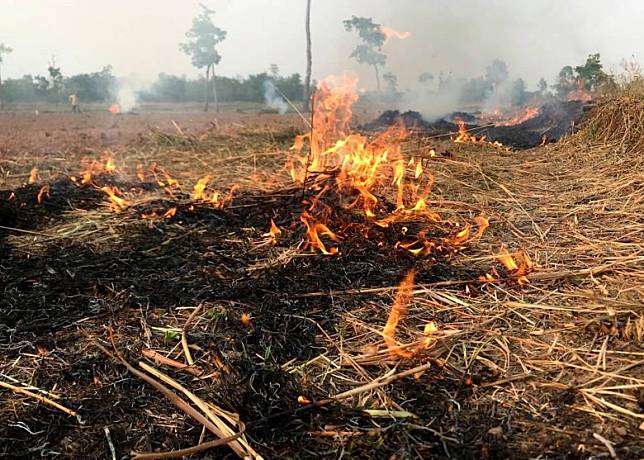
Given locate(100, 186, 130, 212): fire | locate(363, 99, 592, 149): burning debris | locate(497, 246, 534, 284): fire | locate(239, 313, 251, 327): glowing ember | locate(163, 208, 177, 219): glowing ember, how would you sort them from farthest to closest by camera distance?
locate(363, 99, 592, 149): burning debris < locate(100, 186, 130, 212): fire < locate(163, 208, 177, 219): glowing ember < locate(497, 246, 534, 284): fire < locate(239, 313, 251, 327): glowing ember

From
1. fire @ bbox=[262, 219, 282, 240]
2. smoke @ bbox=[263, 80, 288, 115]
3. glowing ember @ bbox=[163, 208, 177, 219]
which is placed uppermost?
smoke @ bbox=[263, 80, 288, 115]

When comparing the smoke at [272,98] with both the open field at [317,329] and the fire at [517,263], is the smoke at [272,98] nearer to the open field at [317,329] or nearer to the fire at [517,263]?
the open field at [317,329]

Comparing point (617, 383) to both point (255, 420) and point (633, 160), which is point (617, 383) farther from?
point (633, 160)

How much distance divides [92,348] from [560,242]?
283cm

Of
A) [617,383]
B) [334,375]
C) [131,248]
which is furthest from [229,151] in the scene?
[617,383]

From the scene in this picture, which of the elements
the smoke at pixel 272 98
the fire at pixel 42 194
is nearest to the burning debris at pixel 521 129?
the fire at pixel 42 194

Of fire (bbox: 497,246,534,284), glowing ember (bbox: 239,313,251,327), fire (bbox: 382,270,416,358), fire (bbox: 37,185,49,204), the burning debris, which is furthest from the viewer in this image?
the burning debris

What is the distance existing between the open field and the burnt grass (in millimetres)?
10

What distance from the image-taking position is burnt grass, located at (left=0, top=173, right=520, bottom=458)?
1.65 m

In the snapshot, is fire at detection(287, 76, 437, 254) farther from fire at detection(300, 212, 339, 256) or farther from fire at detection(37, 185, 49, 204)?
fire at detection(37, 185, 49, 204)

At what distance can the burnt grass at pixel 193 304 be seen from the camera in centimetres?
165

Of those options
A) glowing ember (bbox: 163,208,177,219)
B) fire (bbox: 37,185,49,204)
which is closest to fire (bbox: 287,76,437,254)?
glowing ember (bbox: 163,208,177,219)

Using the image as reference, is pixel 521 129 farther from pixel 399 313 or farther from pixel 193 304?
pixel 193 304

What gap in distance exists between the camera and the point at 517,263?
9.55ft
